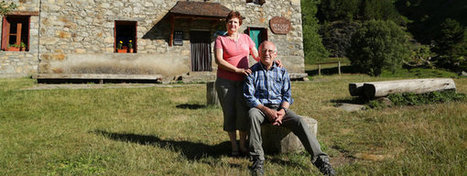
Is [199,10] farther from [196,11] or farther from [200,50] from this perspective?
[200,50]

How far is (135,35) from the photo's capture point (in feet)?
40.0

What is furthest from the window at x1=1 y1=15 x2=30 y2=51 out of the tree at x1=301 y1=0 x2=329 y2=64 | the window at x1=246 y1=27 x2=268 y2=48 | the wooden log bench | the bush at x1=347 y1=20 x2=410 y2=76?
the tree at x1=301 y1=0 x2=329 y2=64

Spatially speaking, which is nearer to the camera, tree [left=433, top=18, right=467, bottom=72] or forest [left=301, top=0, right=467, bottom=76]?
forest [left=301, top=0, right=467, bottom=76]

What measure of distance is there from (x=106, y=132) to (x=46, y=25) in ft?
30.4

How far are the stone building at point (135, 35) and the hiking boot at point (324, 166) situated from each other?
8.79 m

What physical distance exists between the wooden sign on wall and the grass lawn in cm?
790

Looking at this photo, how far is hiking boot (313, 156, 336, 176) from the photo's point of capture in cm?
253

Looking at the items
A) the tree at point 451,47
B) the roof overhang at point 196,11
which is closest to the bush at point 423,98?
the roof overhang at point 196,11

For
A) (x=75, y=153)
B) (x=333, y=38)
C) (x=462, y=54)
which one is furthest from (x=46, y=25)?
(x=333, y=38)

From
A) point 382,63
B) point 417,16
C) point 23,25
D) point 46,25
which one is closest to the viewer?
point 46,25

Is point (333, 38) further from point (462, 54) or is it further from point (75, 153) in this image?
point (75, 153)

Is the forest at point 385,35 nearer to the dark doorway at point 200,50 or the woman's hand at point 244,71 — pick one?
the dark doorway at point 200,50

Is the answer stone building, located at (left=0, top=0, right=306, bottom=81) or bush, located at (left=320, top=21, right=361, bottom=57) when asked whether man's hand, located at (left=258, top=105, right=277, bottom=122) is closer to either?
stone building, located at (left=0, top=0, right=306, bottom=81)

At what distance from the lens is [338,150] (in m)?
3.44
